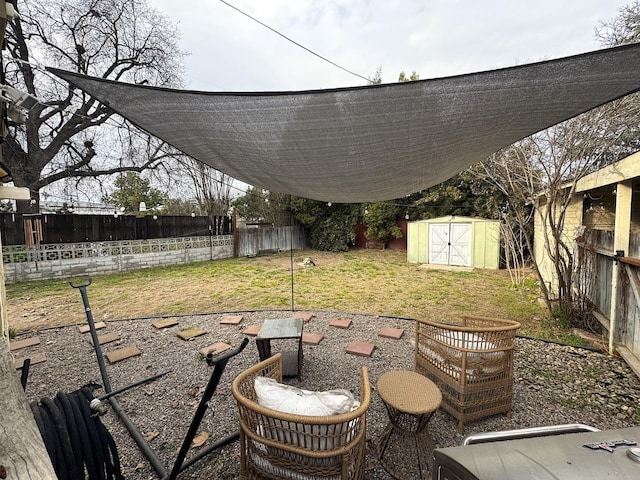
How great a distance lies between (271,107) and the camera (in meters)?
1.57

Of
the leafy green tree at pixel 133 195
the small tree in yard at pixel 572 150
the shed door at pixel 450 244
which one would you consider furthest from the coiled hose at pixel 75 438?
the leafy green tree at pixel 133 195

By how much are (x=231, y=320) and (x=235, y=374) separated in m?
1.35

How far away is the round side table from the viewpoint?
1.50 meters

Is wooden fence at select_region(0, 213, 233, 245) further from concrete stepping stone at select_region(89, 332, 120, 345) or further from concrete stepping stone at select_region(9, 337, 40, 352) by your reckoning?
concrete stepping stone at select_region(89, 332, 120, 345)

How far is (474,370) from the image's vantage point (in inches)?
72.3

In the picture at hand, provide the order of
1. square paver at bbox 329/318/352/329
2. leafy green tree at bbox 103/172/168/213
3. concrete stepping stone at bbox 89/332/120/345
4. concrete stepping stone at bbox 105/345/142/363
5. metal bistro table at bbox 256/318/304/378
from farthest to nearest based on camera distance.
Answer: leafy green tree at bbox 103/172/168/213, square paver at bbox 329/318/352/329, concrete stepping stone at bbox 89/332/120/345, concrete stepping stone at bbox 105/345/142/363, metal bistro table at bbox 256/318/304/378

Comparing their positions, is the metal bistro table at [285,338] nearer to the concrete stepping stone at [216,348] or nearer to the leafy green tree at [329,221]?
the concrete stepping stone at [216,348]

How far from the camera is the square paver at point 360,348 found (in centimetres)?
287

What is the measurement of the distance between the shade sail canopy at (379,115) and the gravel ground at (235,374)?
194 centimetres

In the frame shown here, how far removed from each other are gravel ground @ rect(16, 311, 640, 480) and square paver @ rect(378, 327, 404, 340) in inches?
2.5

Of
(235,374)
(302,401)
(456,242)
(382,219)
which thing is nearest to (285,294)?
(235,374)

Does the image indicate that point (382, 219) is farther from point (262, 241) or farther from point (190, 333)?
point (190, 333)

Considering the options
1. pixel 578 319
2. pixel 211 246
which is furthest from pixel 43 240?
pixel 578 319

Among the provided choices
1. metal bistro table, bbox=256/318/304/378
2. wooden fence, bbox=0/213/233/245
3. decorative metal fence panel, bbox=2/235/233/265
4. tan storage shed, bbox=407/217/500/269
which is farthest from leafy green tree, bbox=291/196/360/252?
metal bistro table, bbox=256/318/304/378
